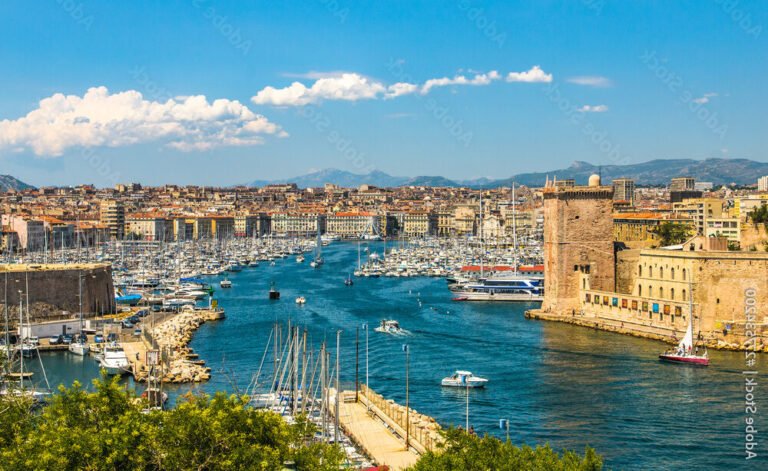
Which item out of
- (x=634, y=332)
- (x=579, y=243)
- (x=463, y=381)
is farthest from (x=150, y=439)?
(x=579, y=243)

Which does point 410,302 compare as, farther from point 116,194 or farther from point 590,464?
point 116,194

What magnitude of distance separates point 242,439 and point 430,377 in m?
10.7

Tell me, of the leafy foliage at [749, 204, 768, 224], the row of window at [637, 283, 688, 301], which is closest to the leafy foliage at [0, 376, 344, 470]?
the row of window at [637, 283, 688, 301]

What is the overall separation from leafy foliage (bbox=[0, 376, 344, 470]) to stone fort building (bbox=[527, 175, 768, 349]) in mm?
14896

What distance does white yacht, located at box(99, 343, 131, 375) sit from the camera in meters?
19.5

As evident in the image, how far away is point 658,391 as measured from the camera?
17.4m

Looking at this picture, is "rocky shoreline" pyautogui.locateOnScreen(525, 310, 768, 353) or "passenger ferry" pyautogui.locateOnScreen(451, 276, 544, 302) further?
"passenger ferry" pyautogui.locateOnScreen(451, 276, 544, 302)

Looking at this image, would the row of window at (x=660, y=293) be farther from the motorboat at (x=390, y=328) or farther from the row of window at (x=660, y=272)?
the motorboat at (x=390, y=328)

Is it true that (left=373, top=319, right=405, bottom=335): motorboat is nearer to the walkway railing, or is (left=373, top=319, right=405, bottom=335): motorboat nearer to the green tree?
the walkway railing

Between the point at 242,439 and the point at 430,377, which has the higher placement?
the point at 242,439

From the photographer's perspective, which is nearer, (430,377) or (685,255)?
(430,377)

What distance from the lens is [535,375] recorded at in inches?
757

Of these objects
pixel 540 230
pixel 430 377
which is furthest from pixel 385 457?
pixel 540 230

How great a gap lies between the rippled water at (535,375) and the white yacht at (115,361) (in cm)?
43
